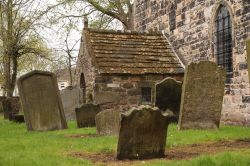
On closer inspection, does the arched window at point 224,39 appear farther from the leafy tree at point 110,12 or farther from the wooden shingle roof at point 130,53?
the leafy tree at point 110,12

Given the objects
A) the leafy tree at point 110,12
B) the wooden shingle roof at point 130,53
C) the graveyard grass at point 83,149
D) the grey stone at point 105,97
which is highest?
the leafy tree at point 110,12

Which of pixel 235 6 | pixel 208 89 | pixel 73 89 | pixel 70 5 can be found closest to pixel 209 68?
pixel 208 89

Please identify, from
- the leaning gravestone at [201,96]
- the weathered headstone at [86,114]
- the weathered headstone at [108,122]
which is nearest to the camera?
the weathered headstone at [108,122]

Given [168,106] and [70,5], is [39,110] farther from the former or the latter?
[70,5]

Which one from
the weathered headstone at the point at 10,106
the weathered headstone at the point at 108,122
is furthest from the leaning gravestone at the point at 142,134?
the weathered headstone at the point at 10,106

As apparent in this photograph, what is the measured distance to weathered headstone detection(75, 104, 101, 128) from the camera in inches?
533

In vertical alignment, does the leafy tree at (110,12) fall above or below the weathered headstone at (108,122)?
above

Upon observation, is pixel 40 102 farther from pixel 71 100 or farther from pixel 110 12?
pixel 110 12

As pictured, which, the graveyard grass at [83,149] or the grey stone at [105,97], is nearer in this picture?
the graveyard grass at [83,149]

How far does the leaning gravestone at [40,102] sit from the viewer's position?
504 inches

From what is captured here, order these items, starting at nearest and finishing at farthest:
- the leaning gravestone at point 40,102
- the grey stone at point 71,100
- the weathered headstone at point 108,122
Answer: the weathered headstone at point 108,122 < the leaning gravestone at point 40,102 < the grey stone at point 71,100

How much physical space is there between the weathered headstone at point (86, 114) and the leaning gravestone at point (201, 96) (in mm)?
3380

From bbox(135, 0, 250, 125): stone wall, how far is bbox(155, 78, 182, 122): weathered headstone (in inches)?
87.1

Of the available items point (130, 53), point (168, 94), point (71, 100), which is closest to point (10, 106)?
point (71, 100)
